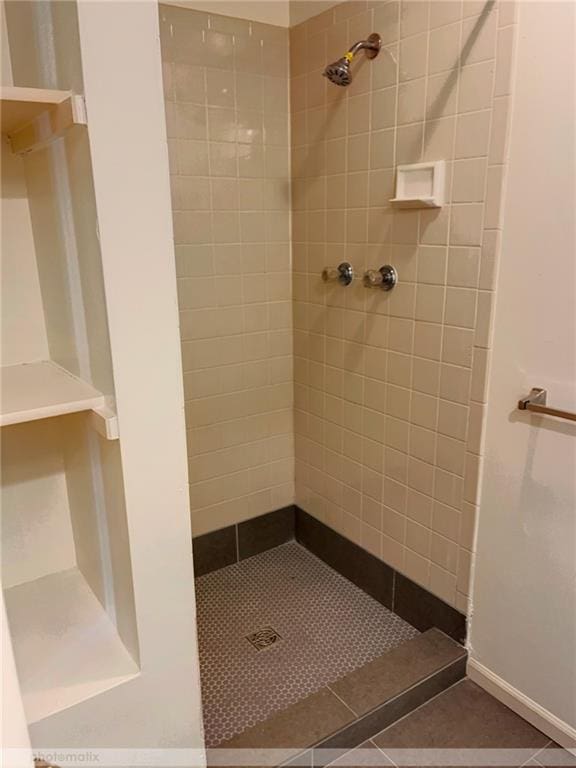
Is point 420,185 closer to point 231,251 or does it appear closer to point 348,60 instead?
point 348,60

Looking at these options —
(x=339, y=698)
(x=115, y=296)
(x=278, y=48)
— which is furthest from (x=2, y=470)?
(x=278, y=48)

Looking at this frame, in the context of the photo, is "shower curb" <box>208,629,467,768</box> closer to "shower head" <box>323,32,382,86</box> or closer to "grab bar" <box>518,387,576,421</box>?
"grab bar" <box>518,387,576,421</box>

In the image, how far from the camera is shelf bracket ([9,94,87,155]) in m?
0.85

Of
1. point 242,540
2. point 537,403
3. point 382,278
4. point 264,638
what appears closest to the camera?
point 537,403

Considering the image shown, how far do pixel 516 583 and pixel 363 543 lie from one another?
0.64 metres

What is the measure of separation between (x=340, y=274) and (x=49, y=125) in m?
1.17

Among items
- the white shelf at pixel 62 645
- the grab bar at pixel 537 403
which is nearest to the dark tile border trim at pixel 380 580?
the grab bar at pixel 537 403

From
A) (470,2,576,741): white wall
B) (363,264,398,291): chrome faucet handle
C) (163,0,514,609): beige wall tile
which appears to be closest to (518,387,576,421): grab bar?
(470,2,576,741): white wall

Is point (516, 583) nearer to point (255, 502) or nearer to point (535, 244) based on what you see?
point (535, 244)

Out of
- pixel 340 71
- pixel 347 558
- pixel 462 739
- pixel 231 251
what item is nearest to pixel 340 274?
pixel 231 251

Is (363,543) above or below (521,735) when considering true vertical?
above

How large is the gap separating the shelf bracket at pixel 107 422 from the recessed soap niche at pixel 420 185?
42.0 inches

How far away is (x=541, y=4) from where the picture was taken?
1.29 meters

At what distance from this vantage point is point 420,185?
5.42ft
